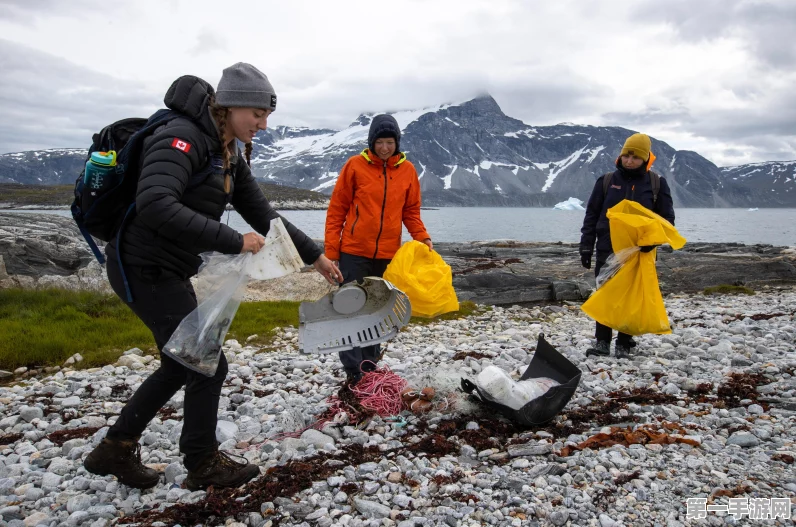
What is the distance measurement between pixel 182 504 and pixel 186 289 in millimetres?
1367

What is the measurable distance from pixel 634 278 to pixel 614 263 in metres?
0.31

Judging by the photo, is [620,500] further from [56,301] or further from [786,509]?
[56,301]

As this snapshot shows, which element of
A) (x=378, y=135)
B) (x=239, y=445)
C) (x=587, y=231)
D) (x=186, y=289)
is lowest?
(x=239, y=445)

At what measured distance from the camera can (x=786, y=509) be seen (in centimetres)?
312

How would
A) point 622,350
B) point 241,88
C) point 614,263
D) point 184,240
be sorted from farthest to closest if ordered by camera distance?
point 622,350 < point 614,263 < point 241,88 < point 184,240

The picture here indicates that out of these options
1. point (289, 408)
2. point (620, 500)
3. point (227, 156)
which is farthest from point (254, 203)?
point (620, 500)

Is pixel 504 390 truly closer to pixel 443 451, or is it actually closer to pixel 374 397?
pixel 443 451

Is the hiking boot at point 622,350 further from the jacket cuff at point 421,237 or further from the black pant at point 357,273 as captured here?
the black pant at point 357,273

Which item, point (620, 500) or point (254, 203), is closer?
point (620, 500)

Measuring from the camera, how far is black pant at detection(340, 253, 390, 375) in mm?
5531

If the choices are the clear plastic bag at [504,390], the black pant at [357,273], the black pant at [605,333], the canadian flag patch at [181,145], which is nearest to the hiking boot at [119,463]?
the canadian flag patch at [181,145]

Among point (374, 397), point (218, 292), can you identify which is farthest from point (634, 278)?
point (218, 292)

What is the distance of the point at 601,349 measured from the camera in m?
7.11

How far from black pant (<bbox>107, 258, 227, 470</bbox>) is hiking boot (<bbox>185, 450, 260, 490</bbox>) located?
2.1 inches
